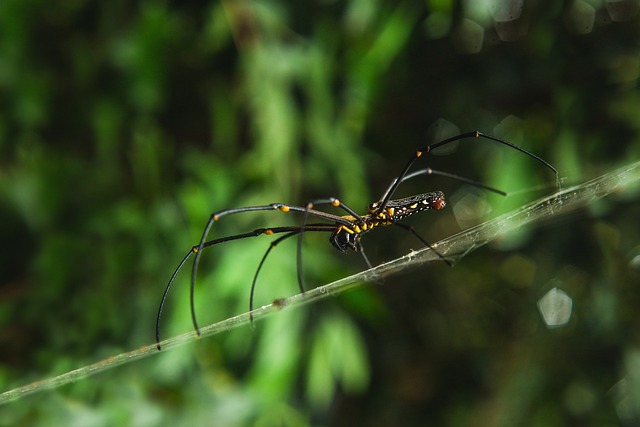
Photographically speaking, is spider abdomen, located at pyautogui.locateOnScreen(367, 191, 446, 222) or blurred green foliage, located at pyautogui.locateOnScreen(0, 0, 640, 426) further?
blurred green foliage, located at pyautogui.locateOnScreen(0, 0, 640, 426)

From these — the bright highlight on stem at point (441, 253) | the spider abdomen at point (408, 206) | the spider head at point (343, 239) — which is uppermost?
the spider abdomen at point (408, 206)

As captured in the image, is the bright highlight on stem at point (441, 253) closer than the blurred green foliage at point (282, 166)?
Yes

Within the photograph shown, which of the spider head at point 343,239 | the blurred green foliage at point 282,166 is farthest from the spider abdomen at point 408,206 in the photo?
the blurred green foliage at point 282,166

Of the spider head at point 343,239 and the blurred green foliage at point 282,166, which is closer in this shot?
the spider head at point 343,239

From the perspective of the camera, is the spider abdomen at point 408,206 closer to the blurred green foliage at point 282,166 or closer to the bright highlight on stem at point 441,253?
the bright highlight on stem at point 441,253

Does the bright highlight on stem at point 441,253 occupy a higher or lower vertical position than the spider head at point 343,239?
lower

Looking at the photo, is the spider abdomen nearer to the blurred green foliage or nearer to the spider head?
the spider head

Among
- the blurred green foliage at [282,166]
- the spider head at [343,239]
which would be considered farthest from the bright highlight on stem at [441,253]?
the blurred green foliage at [282,166]

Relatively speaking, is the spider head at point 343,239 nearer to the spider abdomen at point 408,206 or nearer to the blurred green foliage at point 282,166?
the spider abdomen at point 408,206

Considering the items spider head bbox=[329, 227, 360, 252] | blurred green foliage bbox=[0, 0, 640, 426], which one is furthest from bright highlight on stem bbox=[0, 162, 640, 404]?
blurred green foliage bbox=[0, 0, 640, 426]

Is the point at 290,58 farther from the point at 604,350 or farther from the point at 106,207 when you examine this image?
the point at 604,350

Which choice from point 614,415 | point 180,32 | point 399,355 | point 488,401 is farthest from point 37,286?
point 614,415
